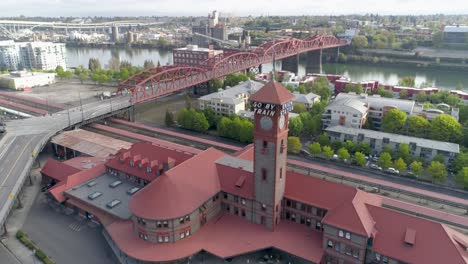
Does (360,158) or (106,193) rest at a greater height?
(360,158)

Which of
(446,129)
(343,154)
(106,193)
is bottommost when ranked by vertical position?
(106,193)

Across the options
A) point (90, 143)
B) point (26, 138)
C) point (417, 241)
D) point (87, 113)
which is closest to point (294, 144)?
point (417, 241)

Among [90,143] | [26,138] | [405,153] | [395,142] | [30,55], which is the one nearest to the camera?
[405,153]

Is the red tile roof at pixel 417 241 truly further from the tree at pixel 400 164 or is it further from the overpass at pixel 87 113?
the tree at pixel 400 164

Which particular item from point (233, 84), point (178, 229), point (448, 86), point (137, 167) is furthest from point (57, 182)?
point (448, 86)

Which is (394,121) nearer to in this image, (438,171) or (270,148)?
(438,171)

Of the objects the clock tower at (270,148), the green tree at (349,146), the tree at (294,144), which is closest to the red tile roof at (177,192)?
the clock tower at (270,148)

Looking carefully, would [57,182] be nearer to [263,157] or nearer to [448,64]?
[263,157]

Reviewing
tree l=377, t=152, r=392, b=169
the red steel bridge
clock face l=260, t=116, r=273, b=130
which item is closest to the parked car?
tree l=377, t=152, r=392, b=169

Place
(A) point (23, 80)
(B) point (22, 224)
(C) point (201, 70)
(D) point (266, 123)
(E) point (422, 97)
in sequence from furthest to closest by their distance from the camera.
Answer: (A) point (23, 80) → (C) point (201, 70) → (E) point (422, 97) → (B) point (22, 224) → (D) point (266, 123)
